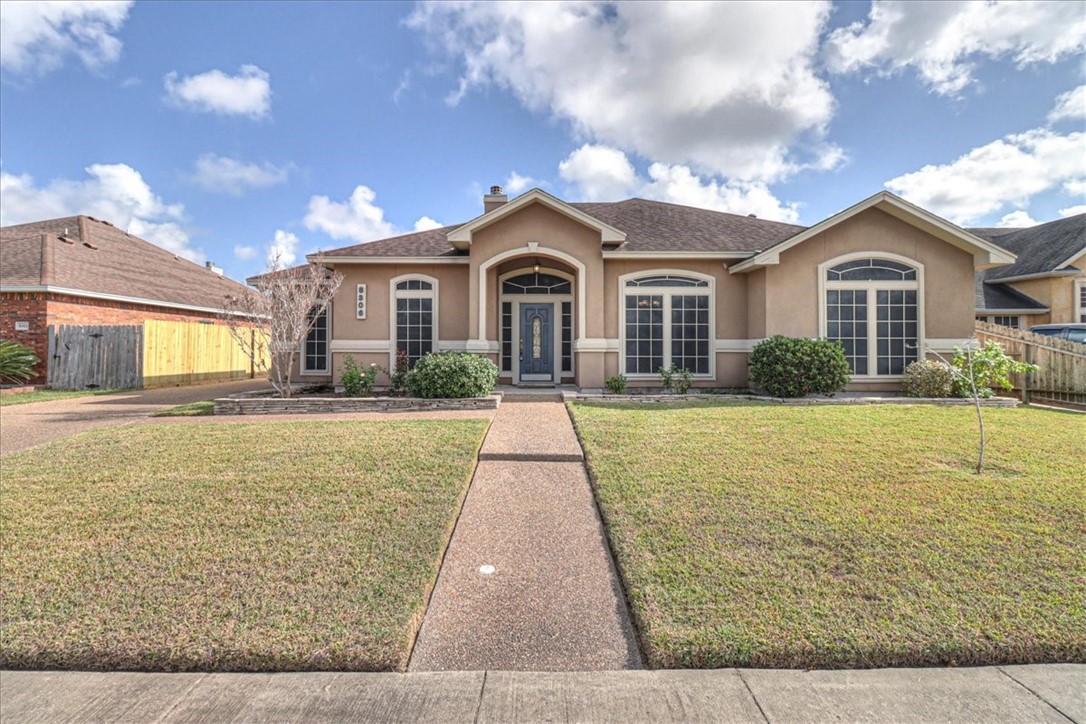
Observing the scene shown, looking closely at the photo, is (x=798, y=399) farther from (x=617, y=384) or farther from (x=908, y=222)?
(x=908, y=222)

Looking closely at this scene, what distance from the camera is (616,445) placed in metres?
6.90

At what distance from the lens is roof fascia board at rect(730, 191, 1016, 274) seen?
1123 cm

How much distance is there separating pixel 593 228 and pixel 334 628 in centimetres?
1051

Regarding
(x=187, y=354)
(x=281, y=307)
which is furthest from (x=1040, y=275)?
(x=187, y=354)

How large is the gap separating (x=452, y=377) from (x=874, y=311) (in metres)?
10.5

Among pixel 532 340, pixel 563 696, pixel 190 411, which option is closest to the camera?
pixel 563 696

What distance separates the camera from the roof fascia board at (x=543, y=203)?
11.7 m

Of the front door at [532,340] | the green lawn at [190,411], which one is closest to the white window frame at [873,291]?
the front door at [532,340]

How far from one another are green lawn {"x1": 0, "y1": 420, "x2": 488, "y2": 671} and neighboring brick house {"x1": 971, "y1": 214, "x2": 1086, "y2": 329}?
73.0ft

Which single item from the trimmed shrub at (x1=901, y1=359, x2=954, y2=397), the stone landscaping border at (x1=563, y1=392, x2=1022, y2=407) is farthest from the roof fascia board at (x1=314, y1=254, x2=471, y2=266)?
the trimmed shrub at (x1=901, y1=359, x2=954, y2=397)

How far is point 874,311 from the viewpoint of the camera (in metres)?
11.9

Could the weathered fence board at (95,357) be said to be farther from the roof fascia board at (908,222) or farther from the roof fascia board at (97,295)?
the roof fascia board at (908,222)

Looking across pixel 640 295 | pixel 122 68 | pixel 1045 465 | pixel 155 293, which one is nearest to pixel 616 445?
pixel 1045 465

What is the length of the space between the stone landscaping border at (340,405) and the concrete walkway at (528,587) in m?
3.99
